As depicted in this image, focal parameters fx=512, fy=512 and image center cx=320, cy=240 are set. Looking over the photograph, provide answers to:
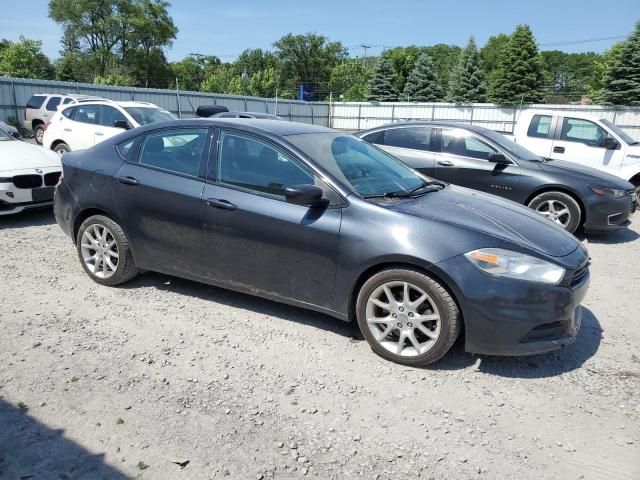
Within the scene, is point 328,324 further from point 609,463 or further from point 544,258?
point 609,463

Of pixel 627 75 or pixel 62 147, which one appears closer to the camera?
pixel 62 147

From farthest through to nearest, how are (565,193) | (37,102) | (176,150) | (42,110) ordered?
1. (37,102)
2. (42,110)
3. (565,193)
4. (176,150)

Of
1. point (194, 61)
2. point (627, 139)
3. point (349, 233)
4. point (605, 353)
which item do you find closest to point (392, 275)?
point (349, 233)

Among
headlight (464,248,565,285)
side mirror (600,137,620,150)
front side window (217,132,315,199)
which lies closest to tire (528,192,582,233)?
side mirror (600,137,620,150)

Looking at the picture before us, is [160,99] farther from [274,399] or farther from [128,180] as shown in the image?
[274,399]

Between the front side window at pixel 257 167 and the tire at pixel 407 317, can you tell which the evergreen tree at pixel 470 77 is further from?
the tire at pixel 407 317

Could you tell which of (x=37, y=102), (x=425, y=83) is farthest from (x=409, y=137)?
(x=425, y=83)

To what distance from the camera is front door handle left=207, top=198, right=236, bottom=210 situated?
3.98 m

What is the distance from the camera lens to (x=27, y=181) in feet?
22.2

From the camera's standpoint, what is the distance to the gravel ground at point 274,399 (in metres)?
2.60

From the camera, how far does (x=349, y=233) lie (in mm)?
3582

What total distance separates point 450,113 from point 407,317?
3232 centimetres

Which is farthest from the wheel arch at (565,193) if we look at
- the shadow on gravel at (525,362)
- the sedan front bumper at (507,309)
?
the sedan front bumper at (507,309)

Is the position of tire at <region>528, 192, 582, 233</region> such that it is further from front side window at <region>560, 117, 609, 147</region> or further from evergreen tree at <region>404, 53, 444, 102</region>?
evergreen tree at <region>404, 53, 444, 102</region>
